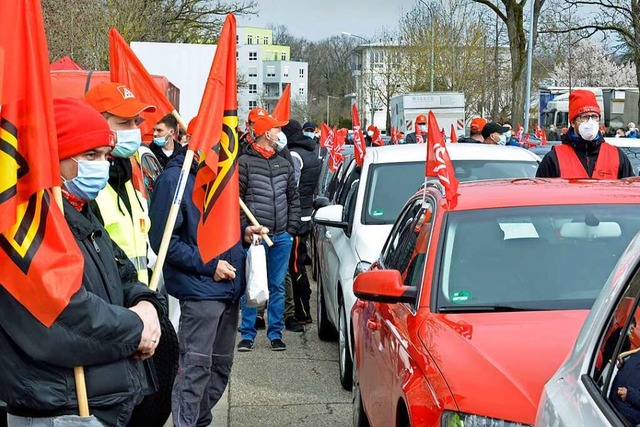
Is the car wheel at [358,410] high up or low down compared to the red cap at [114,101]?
down

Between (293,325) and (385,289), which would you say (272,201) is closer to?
(293,325)

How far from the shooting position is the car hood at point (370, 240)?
24.9 feet

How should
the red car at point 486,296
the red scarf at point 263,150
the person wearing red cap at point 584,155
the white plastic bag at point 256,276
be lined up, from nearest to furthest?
the red car at point 486,296 < the white plastic bag at point 256,276 < the person wearing red cap at point 584,155 < the red scarf at point 263,150

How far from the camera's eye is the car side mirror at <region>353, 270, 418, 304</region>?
465 cm

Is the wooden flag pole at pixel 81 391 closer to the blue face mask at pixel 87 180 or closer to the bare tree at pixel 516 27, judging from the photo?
the blue face mask at pixel 87 180

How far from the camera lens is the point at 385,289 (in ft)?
15.4

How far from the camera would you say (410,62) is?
2232 inches

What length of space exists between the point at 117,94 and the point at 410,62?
5276 cm

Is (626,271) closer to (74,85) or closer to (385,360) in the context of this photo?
(385,360)

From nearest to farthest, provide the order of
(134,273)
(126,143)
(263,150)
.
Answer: (134,273)
(126,143)
(263,150)

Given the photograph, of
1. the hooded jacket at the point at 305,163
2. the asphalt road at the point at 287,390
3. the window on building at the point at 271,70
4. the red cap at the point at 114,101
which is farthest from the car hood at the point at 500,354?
the window on building at the point at 271,70

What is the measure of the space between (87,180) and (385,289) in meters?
1.65

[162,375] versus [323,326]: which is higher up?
[162,375]

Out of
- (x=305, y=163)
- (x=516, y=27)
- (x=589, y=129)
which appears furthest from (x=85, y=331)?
(x=516, y=27)
